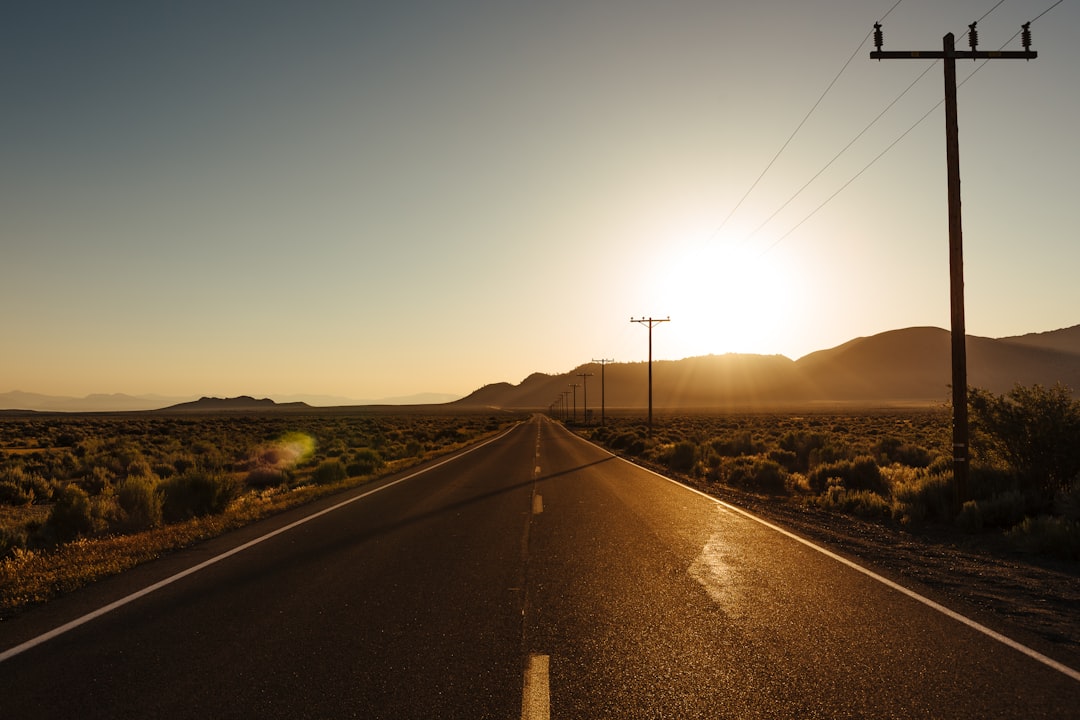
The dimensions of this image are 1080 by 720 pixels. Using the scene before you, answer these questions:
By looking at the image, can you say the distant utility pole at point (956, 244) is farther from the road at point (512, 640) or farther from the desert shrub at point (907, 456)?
the desert shrub at point (907, 456)

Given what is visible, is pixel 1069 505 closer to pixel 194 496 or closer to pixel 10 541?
pixel 194 496

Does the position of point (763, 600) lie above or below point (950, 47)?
below

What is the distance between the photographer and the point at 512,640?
5.85 m

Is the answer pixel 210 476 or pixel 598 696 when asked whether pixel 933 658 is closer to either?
pixel 598 696

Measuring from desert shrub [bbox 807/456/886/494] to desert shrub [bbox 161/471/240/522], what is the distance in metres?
15.2

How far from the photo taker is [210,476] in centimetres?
1595

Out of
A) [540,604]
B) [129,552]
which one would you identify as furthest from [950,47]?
[129,552]

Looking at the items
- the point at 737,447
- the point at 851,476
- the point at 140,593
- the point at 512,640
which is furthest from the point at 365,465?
the point at 512,640

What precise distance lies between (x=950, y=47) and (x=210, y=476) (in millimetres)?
17917

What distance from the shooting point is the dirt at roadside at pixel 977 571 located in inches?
254

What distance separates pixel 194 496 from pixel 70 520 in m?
2.52

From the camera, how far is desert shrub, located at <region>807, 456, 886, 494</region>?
59.7 ft

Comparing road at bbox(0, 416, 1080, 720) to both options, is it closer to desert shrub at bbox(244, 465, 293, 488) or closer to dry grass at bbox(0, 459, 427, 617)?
dry grass at bbox(0, 459, 427, 617)

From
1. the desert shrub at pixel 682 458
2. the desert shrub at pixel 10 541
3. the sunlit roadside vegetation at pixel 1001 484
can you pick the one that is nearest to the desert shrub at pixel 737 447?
the desert shrub at pixel 682 458
